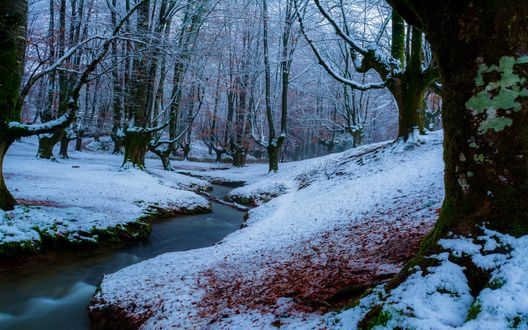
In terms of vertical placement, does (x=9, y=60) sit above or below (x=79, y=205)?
above

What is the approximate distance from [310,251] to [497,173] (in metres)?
3.45

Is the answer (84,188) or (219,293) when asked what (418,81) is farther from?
(84,188)

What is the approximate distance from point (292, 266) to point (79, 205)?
6.80 m

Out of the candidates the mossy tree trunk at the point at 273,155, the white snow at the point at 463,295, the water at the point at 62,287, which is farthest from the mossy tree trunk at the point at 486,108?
the mossy tree trunk at the point at 273,155

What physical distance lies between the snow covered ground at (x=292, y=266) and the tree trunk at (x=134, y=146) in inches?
362

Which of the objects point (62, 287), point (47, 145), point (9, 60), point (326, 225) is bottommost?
point (62, 287)

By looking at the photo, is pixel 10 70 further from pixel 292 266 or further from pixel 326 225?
pixel 326 225

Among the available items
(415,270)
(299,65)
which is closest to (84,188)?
(415,270)

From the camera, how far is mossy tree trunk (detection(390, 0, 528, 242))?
2.18 m

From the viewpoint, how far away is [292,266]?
186 inches

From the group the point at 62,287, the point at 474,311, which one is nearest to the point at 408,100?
the point at 474,311

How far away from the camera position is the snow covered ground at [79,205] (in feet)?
20.3

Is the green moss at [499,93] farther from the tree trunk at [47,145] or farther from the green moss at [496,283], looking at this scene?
the tree trunk at [47,145]

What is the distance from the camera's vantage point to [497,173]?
223 cm
